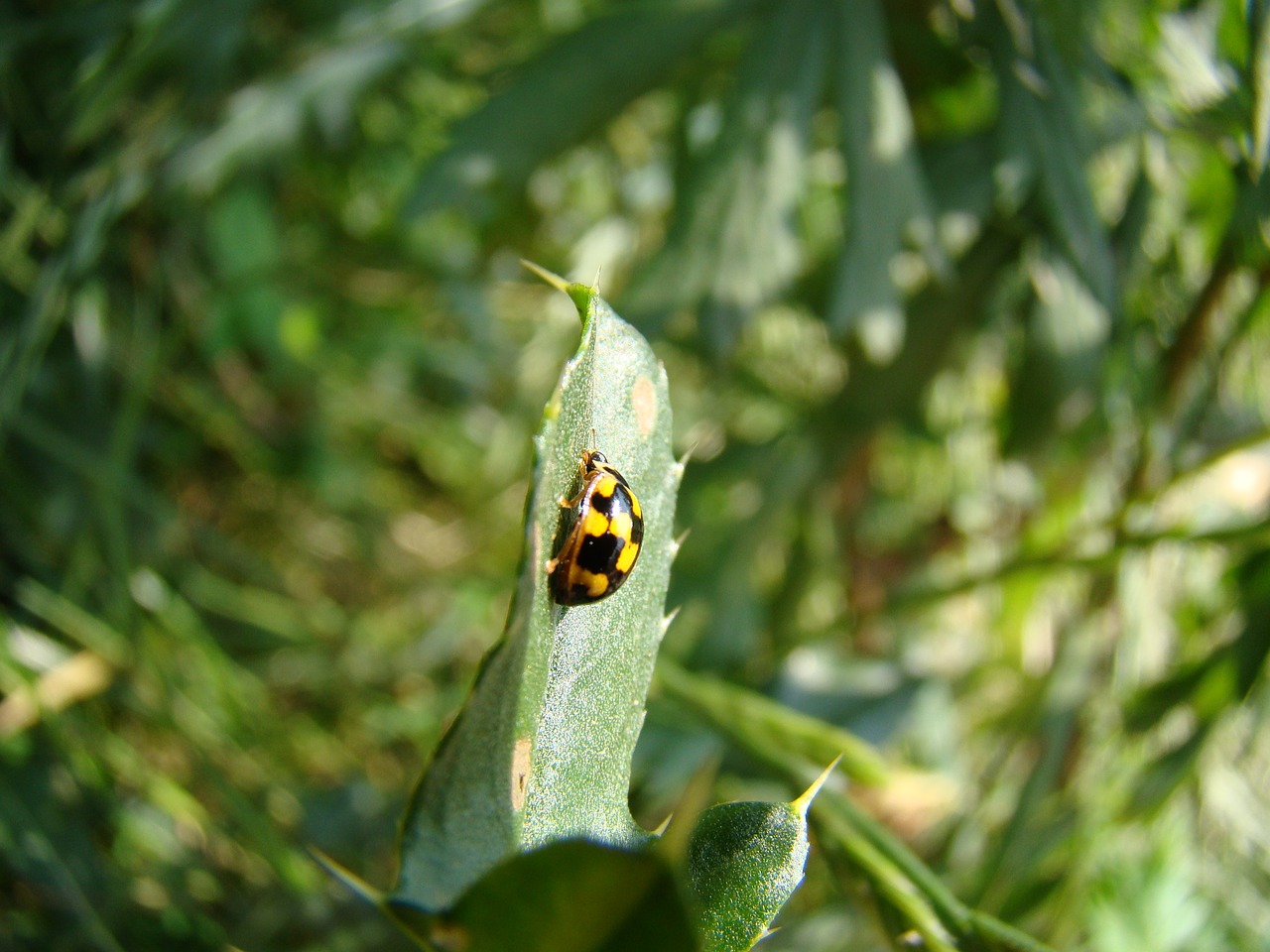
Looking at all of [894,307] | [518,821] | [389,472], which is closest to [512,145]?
[894,307]

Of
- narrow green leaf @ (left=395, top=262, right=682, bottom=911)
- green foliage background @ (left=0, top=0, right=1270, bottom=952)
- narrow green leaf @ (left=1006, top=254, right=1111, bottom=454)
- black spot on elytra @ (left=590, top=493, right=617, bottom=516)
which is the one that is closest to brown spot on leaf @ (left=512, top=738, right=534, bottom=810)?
narrow green leaf @ (left=395, top=262, right=682, bottom=911)

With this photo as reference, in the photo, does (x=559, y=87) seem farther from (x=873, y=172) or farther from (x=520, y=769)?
(x=520, y=769)

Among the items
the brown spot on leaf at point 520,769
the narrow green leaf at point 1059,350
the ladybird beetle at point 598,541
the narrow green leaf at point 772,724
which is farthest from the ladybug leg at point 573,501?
the narrow green leaf at point 1059,350

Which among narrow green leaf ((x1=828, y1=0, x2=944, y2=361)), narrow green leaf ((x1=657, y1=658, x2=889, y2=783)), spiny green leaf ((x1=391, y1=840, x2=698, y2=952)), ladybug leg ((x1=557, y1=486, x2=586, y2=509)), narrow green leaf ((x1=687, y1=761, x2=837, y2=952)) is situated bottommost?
narrow green leaf ((x1=657, y1=658, x2=889, y2=783))

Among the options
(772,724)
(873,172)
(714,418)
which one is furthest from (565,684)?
(714,418)

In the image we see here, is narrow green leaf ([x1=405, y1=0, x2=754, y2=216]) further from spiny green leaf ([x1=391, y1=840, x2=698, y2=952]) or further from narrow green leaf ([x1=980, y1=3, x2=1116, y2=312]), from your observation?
spiny green leaf ([x1=391, y1=840, x2=698, y2=952])

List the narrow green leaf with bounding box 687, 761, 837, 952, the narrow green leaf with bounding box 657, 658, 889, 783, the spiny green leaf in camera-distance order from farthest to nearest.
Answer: the narrow green leaf with bounding box 657, 658, 889, 783 → the narrow green leaf with bounding box 687, 761, 837, 952 → the spiny green leaf

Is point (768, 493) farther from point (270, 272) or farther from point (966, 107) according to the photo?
point (270, 272)
